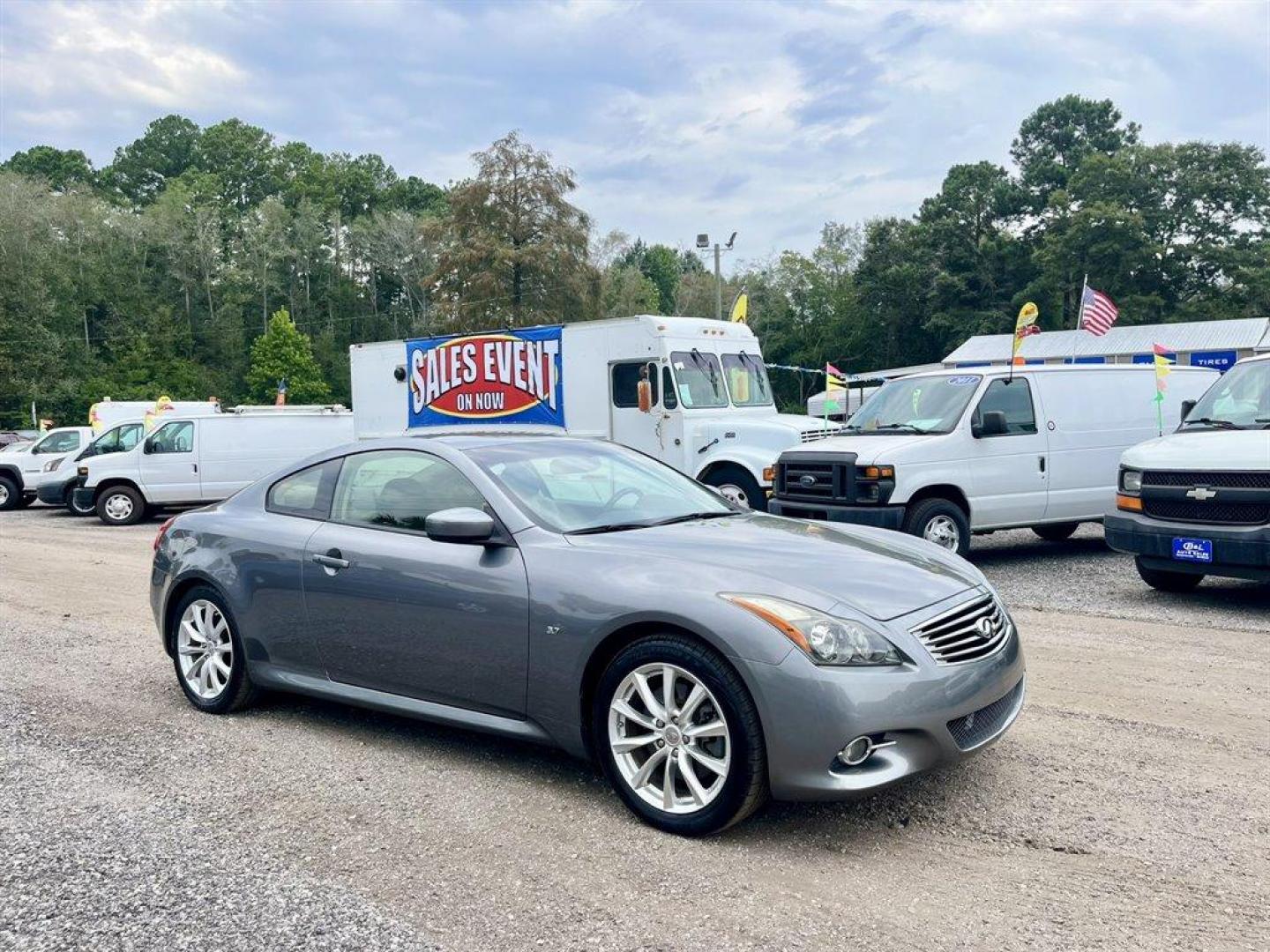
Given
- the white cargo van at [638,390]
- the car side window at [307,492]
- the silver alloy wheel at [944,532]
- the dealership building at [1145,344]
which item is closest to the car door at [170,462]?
the white cargo van at [638,390]

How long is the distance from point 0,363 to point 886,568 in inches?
2297

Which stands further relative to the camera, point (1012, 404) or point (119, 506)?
point (119, 506)

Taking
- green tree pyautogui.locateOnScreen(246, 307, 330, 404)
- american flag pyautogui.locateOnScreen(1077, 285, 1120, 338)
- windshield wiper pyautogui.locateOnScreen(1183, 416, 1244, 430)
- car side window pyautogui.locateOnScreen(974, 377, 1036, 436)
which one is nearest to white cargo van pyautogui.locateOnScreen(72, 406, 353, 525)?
car side window pyautogui.locateOnScreen(974, 377, 1036, 436)

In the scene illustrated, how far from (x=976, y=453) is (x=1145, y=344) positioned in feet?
152

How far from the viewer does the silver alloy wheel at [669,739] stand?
369 centimetres

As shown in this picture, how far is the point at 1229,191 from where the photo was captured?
186 ft

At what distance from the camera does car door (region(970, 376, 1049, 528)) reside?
405 inches

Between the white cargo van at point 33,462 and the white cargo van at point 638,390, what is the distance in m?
9.92

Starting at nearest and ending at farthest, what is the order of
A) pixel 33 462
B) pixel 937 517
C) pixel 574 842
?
pixel 574 842
pixel 937 517
pixel 33 462

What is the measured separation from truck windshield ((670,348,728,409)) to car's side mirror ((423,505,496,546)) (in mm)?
9838

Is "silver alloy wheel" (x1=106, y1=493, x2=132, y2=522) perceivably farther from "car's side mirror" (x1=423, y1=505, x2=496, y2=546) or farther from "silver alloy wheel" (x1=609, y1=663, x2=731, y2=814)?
"silver alloy wheel" (x1=609, y1=663, x2=731, y2=814)

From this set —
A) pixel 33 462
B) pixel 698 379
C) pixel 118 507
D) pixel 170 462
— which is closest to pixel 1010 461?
pixel 698 379

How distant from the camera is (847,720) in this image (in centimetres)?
346

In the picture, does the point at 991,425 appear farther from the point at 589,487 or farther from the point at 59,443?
the point at 59,443
